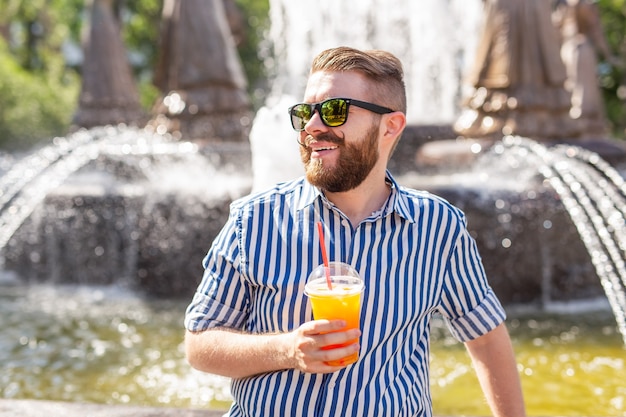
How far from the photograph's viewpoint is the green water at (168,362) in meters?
4.09

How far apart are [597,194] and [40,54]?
32.5m

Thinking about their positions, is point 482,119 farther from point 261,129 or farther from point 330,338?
point 330,338

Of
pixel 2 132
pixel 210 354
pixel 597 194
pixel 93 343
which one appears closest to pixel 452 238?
pixel 210 354

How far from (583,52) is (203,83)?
8.49 meters

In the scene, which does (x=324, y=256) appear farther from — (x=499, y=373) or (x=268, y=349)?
(x=499, y=373)

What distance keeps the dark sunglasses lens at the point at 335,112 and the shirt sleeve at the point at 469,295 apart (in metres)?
0.43

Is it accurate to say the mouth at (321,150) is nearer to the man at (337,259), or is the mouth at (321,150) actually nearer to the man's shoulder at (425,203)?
the man at (337,259)

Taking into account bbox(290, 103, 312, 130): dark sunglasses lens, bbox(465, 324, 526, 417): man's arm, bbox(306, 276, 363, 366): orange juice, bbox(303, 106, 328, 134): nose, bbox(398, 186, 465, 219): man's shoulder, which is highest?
bbox(290, 103, 312, 130): dark sunglasses lens

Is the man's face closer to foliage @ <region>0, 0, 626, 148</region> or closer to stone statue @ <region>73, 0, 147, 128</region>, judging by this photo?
stone statue @ <region>73, 0, 147, 128</region>

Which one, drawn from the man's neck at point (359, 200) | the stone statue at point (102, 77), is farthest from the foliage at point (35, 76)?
the man's neck at point (359, 200)

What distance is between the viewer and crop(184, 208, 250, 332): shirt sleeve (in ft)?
5.68

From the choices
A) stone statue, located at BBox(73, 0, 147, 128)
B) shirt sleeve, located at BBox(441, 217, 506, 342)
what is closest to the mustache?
shirt sleeve, located at BBox(441, 217, 506, 342)

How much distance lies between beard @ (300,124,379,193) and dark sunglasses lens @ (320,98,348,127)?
0.03 metres

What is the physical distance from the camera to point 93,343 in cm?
535
